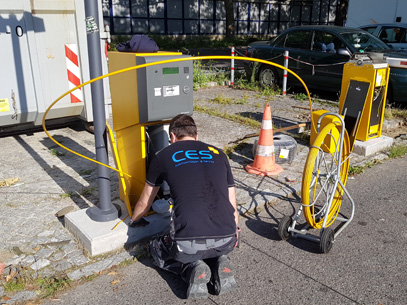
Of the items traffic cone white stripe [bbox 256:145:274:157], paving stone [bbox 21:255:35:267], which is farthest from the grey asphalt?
traffic cone white stripe [bbox 256:145:274:157]

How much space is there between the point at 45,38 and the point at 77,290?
172 inches

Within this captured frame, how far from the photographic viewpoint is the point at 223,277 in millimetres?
3311

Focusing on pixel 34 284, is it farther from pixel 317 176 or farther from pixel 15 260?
pixel 317 176

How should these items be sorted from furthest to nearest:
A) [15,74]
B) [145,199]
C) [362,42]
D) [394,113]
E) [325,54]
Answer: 1. [325,54]
2. [362,42]
3. [394,113]
4. [15,74]
5. [145,199]

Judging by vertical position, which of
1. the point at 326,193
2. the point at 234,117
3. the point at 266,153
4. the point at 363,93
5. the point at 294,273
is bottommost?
the point at 294,273

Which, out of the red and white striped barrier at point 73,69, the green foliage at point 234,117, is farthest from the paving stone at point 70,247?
the green foliage at point 234,117

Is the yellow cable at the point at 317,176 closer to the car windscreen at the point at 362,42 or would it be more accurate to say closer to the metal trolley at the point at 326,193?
the metal trolley at the point at 326,193

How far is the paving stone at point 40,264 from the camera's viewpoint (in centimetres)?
369

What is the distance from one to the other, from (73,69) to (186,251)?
14.9ft

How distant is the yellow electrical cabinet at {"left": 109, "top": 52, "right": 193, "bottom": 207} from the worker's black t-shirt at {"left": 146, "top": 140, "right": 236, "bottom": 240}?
0.69 meters

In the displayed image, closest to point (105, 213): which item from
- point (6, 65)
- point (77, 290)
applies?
point (77, 290)

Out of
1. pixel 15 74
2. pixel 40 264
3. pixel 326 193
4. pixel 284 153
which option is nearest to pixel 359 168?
pixel 284 153

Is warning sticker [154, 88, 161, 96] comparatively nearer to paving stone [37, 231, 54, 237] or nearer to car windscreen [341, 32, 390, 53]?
paving stone [37, 231, 54, 237]

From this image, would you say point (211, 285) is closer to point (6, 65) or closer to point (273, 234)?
point (273, 234)
